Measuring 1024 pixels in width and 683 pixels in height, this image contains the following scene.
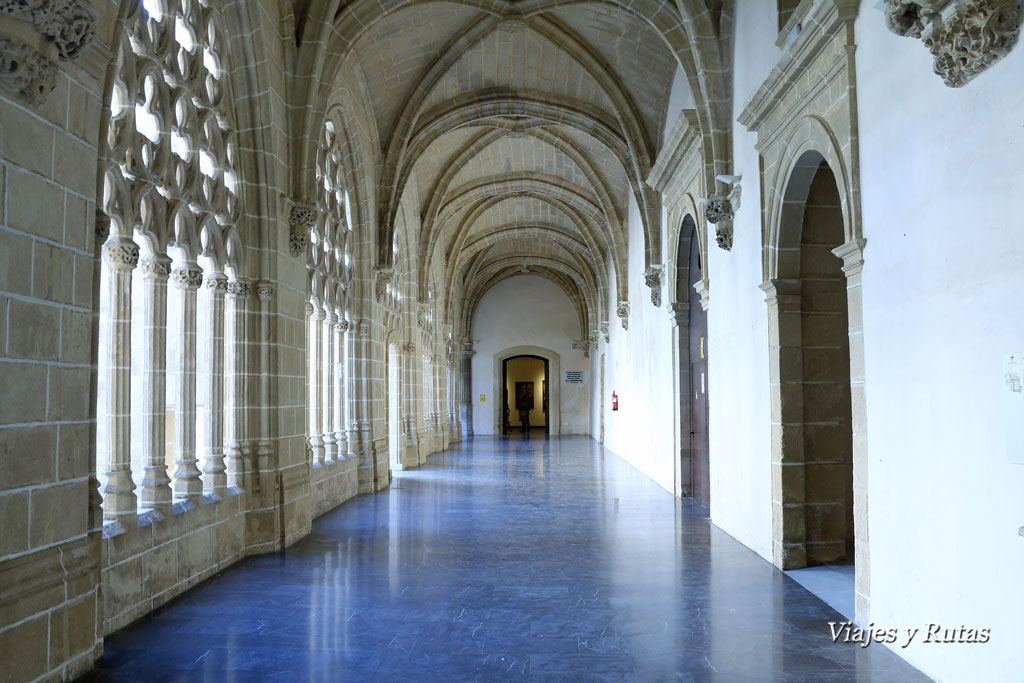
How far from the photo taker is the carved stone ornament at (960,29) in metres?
3.18

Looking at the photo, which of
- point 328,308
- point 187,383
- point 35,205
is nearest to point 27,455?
point 35,205

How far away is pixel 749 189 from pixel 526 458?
11.2 m

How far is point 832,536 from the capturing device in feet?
20.9

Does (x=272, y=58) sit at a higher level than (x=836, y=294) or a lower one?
higher

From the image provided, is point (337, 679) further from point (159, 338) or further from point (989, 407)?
point (989, 407)

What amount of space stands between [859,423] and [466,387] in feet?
80.0

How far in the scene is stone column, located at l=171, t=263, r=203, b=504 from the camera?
6102 mm

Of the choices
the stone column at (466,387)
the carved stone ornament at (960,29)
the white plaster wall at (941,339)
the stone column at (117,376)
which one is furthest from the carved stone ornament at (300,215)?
the stone column at (466,387)

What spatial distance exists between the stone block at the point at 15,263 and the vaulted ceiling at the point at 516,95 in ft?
15.3

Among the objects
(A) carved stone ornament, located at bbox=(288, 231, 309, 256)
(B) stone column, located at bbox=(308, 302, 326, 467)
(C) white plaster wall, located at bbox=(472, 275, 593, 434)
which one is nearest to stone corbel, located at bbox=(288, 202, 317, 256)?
(A) carved stone ornament, located at bbox=(288, 231, 309, 256)

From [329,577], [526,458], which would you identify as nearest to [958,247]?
[329,577]

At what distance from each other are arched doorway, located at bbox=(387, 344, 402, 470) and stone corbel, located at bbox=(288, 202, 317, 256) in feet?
24.3

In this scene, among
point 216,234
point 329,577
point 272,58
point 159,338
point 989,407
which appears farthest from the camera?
point 272,58

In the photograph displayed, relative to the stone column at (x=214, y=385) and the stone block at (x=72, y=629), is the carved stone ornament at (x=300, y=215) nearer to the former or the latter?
the stone column at (x=214, y=385)
